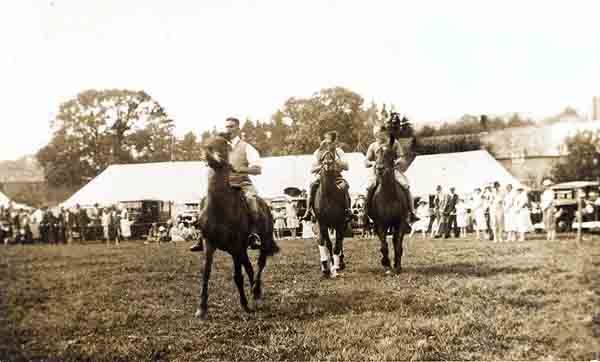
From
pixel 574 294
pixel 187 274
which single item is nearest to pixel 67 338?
pixel 187 274

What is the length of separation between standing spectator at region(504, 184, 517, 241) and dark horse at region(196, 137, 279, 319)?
2903 mm

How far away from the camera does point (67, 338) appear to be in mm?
4375

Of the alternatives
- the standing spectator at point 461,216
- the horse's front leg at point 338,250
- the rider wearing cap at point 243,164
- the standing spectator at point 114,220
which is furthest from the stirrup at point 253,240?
the standing spectator at point 461,216

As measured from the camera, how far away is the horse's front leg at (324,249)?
509 centimetres

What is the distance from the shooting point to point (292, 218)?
5918 millimetres

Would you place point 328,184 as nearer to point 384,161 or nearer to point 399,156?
point 384,161

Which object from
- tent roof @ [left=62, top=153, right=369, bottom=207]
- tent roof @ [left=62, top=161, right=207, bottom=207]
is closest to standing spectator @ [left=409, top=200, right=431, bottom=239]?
tent roof @ [left=62, top=153, right=369, bottom=207]

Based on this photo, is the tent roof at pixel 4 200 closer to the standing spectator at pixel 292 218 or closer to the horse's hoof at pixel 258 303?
the horse's hoof at pixel 258 303

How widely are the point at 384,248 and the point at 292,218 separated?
123cm

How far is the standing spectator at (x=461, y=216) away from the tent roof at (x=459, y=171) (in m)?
0.39

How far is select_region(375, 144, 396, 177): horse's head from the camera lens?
5.05 metres

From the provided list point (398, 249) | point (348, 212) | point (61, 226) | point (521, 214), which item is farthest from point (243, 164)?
point (521, 214)

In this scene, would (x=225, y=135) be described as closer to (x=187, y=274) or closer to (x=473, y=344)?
(x=187, y=274)

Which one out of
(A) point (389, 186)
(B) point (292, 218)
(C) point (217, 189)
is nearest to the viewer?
(C) point (217, 189)
